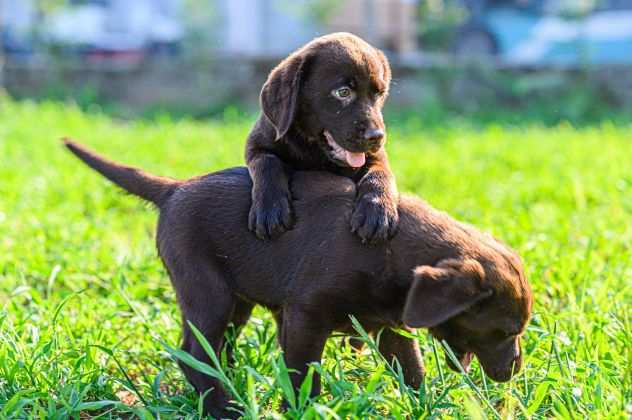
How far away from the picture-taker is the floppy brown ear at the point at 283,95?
10.4 ft

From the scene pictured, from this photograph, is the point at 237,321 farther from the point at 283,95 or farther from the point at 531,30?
the point at 531,30

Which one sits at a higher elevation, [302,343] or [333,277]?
[333,277]

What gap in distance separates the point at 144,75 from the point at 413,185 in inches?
291

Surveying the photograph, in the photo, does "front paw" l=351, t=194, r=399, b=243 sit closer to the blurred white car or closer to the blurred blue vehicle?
the blurred blue vehicle

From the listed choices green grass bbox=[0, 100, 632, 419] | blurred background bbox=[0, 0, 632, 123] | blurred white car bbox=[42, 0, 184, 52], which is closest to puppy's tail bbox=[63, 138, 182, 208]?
green grass bbox=[0, 100, 632, 419]

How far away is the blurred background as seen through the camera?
11.8 meters

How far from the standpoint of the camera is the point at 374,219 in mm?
2580

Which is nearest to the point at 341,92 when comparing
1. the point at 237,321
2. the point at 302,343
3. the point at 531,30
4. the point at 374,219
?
the point at 374,219

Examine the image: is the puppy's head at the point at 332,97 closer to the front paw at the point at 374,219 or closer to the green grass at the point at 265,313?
the front paw at the point at 374,219

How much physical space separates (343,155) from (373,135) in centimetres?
19

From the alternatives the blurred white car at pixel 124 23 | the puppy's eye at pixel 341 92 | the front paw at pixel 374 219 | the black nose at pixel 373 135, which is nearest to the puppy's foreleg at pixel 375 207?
the front paw at pixel 374 219

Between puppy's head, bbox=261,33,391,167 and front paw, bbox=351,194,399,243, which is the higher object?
puppy's head, bbox=261,33,391,167

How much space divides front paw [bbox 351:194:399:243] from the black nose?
0.41 m

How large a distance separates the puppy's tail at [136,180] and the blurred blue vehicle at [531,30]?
38.0 ft
